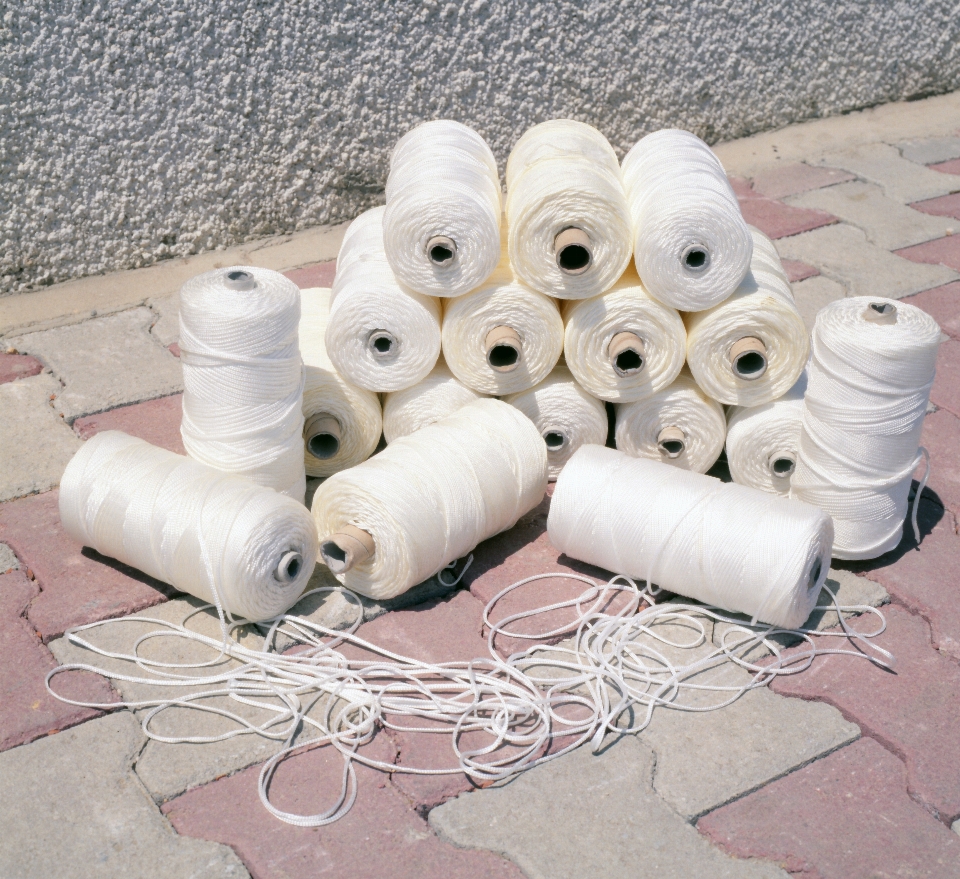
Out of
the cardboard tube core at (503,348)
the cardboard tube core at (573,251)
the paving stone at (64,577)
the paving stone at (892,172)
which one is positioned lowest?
the paving stone at (64,577)

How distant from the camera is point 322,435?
3.85m

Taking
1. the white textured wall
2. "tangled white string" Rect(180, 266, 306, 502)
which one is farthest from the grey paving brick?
"tangled white string" Rect(180, 266, 306, 502)

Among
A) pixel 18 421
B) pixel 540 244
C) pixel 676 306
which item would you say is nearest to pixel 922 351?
pixel 676 306

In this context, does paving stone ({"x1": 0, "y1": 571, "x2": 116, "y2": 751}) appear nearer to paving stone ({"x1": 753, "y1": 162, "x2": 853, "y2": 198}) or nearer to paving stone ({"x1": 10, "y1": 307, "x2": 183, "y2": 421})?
paving stone ({"x1": 10, "y1": 307, "x2": 183, "y2": 421})

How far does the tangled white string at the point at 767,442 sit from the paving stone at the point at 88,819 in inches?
78.6

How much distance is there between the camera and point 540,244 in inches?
137

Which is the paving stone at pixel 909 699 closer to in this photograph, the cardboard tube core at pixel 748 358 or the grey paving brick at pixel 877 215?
the cardboard tube core at pixel 748 358

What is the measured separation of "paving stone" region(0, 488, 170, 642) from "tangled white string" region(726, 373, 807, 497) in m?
1.83

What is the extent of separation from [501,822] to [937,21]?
20.0 ft

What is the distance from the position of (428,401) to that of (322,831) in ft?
5.01

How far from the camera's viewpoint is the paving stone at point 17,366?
4383 millimetres

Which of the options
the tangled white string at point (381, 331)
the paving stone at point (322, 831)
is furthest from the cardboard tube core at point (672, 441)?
the paving stone at point (322, 831)

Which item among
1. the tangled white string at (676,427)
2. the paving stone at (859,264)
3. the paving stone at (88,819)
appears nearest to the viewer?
the paving stone at (88,819)

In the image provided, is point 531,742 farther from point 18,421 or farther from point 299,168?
point 299,168
